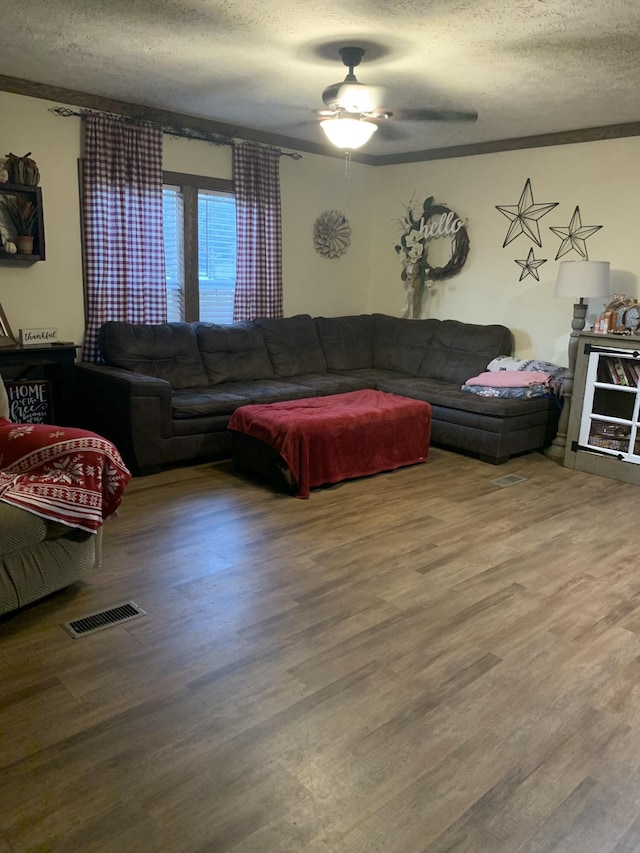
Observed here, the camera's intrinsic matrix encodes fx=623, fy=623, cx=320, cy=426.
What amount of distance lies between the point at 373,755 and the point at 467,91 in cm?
397

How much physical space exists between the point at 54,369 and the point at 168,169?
6.33ft

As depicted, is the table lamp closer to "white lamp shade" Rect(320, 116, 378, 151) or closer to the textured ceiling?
the textured ceiling

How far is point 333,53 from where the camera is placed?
3490 millimetres

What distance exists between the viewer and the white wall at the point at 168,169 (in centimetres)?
444

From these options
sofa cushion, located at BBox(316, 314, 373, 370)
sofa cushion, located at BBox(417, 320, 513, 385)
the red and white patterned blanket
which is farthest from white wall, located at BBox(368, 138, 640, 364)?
the red and white patterned blanket

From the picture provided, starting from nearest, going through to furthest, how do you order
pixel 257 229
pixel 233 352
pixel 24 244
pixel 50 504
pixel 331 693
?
pixel 331 693, pixel 50 504, pixel 24 244, pixel 233 352, pixel 257 229

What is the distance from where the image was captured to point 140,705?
2033mm

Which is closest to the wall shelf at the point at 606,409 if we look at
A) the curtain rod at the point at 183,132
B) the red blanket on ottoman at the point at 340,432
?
the red blanket on ottoman at the point at 340,432

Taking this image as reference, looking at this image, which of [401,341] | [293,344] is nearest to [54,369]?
[293,344]

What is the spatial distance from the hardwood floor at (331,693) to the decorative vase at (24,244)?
2074 mm

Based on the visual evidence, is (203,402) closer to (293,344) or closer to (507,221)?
(293,344)

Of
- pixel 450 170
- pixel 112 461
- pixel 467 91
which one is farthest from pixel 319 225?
pixel 112 461

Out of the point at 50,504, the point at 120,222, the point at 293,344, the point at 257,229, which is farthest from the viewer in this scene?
the point at 293,344

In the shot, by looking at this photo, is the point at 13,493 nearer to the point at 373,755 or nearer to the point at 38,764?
the point at 38,764
